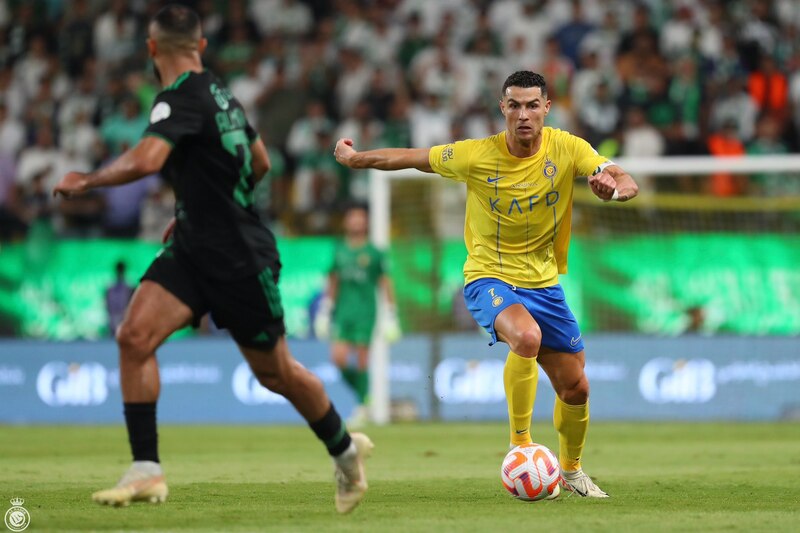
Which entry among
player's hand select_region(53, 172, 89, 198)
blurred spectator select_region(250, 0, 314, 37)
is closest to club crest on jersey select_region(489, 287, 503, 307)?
player's hand select_region(53, 172, 89, 198)

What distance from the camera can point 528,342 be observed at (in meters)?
7.96

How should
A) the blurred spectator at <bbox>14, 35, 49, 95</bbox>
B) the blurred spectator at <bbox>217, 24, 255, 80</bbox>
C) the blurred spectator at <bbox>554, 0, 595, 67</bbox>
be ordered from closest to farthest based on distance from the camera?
the blurred spectator at <bbox>554, 0, 595, 67</bbox> → the blurred spectator at <bbox>217, 24, 255, 80</bbox> → the blurred spectator at <bbox>14, 35, 49, 95</bbox>

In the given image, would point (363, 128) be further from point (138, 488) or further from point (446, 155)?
point (138, 488)

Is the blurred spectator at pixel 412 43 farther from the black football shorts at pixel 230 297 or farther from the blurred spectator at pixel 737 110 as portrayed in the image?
the black football shorts at pixel 230 297

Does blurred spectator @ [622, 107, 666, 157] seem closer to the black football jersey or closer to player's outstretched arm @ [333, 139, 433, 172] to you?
player's outstretched arm @ [333, 139, 433, 172]

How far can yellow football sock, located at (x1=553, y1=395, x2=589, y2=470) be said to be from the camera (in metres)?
8.51

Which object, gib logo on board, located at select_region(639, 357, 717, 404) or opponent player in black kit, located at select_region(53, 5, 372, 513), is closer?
opponent player in black kit, located at select_region(53, 5, 372, 513)

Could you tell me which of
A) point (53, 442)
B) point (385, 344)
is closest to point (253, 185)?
point (53, 442)

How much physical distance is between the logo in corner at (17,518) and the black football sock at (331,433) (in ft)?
4.92

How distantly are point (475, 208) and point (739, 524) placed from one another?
9.15 feet

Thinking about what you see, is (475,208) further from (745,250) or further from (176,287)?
(745,250)

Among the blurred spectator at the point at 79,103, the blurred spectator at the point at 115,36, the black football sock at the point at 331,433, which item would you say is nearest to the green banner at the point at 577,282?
the blurred spectator at the point at 79,103

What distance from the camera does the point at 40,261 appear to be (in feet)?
59.3

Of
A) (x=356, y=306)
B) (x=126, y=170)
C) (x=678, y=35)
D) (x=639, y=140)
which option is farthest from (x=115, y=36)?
(x=126, y=170)
